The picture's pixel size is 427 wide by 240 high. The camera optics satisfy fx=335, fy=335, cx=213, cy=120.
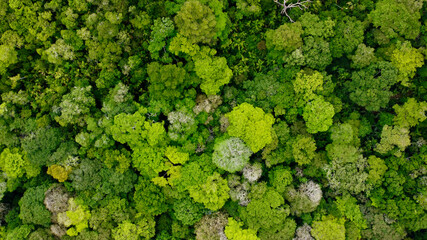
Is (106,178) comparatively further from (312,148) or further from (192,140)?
(312,148)

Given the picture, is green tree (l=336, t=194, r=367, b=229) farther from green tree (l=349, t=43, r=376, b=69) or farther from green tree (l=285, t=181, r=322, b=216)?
green tree (l=349, t=43, r=376, b=69)

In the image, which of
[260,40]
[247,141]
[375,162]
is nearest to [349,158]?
[375,162]

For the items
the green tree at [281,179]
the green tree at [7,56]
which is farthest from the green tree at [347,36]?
the green tree at [7,56]

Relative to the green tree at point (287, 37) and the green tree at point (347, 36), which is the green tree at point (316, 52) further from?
the green tree at point (347, 36)

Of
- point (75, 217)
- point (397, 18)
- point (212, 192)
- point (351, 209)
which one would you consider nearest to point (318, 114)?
point (351, 209)

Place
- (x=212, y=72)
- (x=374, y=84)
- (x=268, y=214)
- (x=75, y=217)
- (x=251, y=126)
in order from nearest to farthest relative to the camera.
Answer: (x=212, y=72) < (x=251, y=126) < (x=374, y=84) < (x=268, y=214) < (x=75, y=217)

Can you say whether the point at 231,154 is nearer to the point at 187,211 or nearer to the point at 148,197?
the point at 187,211

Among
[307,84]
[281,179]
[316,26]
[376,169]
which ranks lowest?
[281,179]
